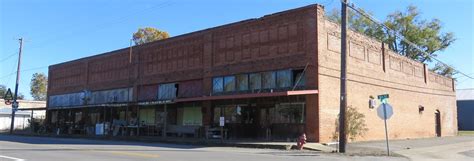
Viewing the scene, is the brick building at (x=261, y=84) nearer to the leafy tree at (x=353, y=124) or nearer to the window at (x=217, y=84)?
the window at (x=217, y=84)

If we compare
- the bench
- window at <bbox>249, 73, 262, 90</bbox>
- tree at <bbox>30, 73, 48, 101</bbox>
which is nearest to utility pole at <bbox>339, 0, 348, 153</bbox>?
window at <bbox>249, 73, 262, 90</bbox>

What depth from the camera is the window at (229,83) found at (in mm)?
32125

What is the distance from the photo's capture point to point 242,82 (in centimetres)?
3156

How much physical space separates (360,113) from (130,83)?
19.4m

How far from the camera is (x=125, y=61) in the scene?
42.2 metres

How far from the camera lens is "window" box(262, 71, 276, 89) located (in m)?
29.7

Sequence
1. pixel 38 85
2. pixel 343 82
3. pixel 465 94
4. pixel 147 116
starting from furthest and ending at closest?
pixel 38 85 < pixel 465 94 < pixel 147 116 < pixel 343 82

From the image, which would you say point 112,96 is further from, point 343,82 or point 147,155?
point 147,155

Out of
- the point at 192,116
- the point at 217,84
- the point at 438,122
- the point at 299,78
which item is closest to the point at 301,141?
the point at 299,78

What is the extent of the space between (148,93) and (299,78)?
15263 millimetres

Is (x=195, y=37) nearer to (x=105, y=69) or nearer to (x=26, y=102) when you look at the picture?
(x=105, y=69)

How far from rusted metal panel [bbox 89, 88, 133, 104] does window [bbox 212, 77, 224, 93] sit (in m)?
10.5

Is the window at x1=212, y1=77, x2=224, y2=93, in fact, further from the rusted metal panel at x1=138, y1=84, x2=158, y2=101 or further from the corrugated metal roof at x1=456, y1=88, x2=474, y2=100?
the corrugated metal roof at x1=456, y1=88, x2=474, y2=100

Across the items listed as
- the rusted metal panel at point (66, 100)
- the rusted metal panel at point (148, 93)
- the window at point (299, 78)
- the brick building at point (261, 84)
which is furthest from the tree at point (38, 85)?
the window at point (299, 78)
